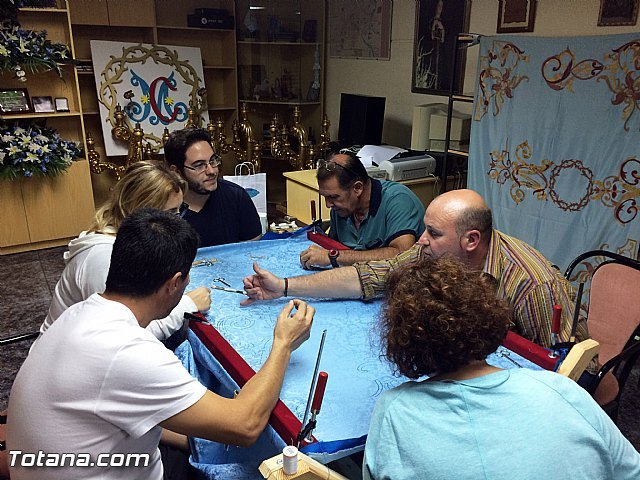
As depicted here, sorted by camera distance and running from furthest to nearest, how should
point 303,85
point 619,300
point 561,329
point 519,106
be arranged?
point 303,85, point 519,106, point 619,300, point 561,329

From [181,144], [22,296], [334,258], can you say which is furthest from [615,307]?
[22,296]

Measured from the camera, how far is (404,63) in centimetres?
412

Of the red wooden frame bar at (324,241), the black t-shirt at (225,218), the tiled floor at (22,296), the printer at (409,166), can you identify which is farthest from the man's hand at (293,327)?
the printer at (409,166)

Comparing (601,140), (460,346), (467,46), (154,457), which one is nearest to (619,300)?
(601,140)

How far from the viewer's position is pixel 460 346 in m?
0.88

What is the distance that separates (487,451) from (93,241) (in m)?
1.23

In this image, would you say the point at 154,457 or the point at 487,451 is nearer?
the point at 487,451

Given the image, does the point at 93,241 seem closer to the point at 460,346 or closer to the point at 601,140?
the point at 460,346

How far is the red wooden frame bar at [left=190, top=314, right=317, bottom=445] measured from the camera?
1.04 meters

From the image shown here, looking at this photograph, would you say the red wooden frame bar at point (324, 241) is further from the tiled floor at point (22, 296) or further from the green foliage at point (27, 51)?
the green foliage at point (27, 51)

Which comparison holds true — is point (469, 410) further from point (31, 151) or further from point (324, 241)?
point (31, 151)

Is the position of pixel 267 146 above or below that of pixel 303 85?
below

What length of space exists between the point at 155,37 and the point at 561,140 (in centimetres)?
337

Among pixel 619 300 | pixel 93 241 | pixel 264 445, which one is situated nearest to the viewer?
pixel 264 445
